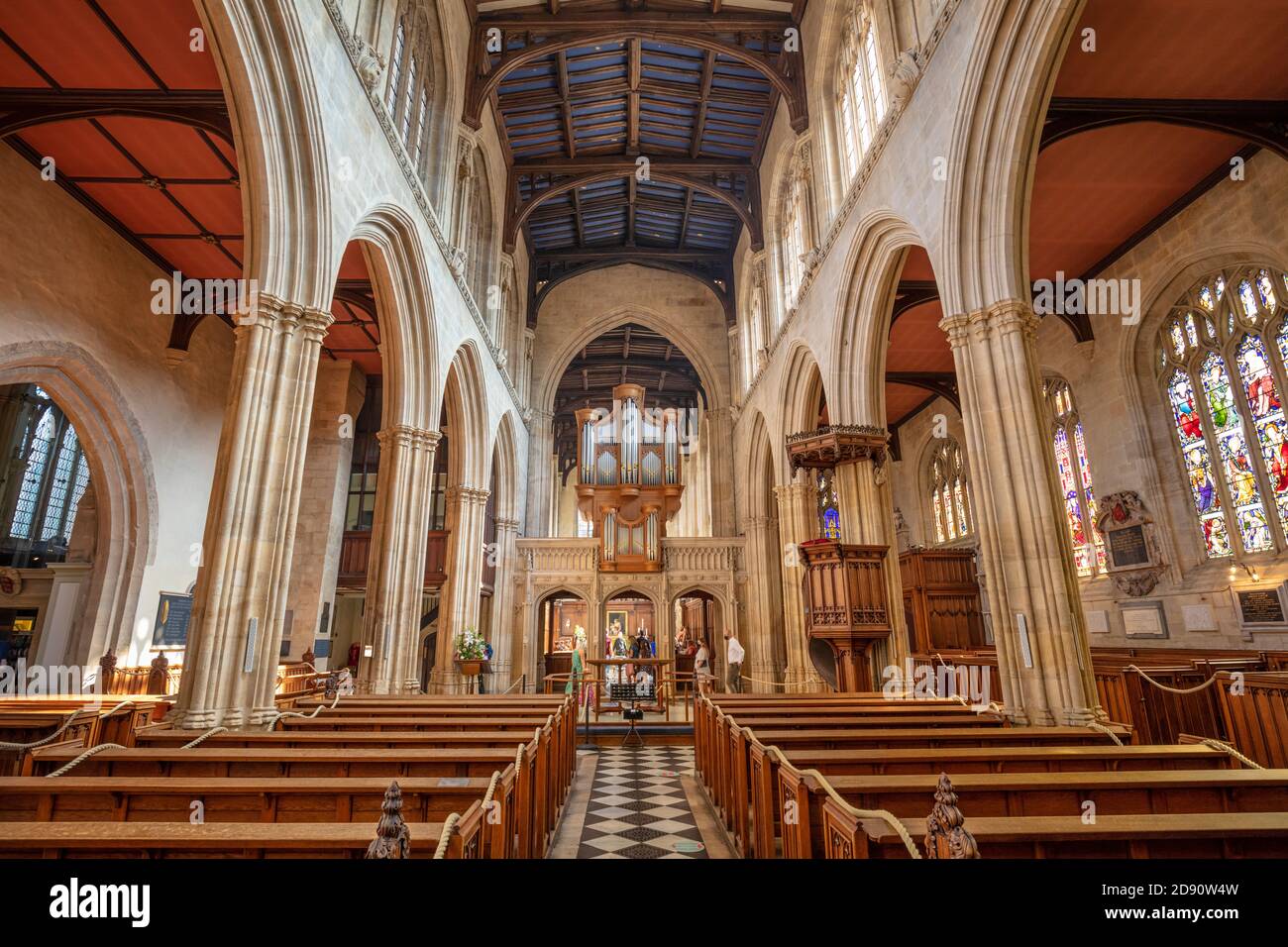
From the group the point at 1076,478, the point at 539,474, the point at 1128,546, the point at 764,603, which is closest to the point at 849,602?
the point at 1128,546

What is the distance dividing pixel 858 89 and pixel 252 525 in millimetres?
10094

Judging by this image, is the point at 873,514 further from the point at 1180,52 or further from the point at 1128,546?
the point at 1180,52

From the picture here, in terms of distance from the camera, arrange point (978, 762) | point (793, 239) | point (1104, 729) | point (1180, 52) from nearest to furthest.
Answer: point (978, 762), point (1104, 729), point (1180, 52), point (793, 239)

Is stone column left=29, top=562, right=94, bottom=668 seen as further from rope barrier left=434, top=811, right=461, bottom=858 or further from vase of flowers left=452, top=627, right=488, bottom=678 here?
rope barrier left=434, top=811, right=461, bottom=858

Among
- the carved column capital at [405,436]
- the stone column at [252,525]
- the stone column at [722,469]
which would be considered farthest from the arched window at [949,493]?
the stone column at [252,525]

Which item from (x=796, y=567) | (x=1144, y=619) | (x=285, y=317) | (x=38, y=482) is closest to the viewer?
(x=285, y=317)

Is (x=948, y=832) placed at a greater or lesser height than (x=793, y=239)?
lesser

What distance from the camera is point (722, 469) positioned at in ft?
59.3

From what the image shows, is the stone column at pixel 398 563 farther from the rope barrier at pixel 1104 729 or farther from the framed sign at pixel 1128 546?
the framed sign at pixel 1128 546

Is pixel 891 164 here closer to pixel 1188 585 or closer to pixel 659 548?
pixel 1188 585

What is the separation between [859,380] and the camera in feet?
30.9

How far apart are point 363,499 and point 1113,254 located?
16.0 m
